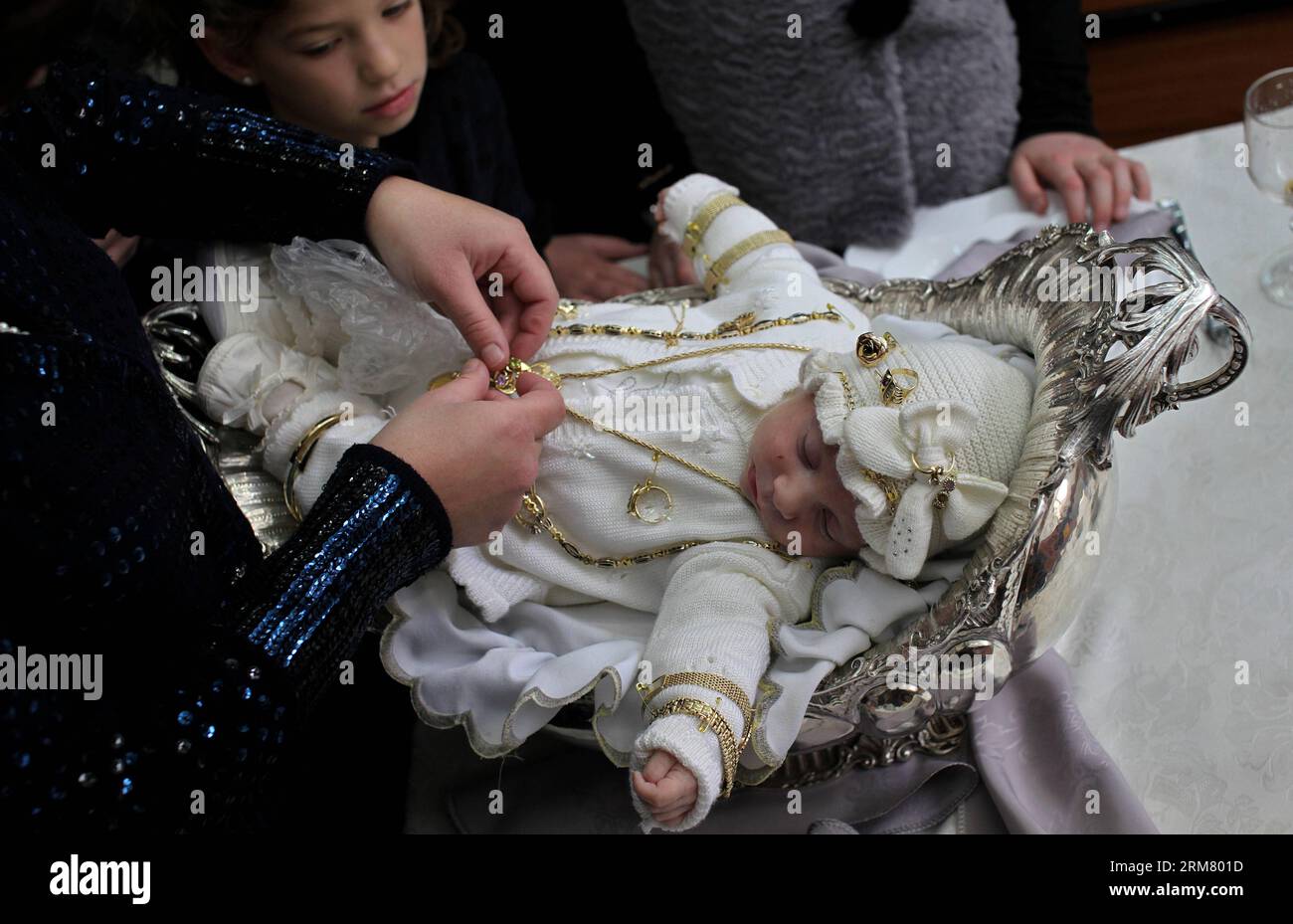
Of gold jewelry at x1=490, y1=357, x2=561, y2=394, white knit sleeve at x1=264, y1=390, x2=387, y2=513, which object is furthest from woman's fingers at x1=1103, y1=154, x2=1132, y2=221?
white knit sleeve at x1=264, y1=390, x2=387, y2=513

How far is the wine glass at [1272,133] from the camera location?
1.42 m

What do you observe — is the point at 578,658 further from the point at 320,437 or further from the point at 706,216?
the point at 706,216

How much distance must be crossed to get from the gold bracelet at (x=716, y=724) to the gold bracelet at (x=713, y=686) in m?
0.02

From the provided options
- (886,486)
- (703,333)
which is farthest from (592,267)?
(886,486)

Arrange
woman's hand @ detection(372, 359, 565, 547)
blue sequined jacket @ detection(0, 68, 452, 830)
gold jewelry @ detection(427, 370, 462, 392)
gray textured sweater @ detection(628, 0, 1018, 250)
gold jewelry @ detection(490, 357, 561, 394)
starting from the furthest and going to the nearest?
gray textured sweater @ detection(628, 0, 1018, 250)
gold jewelry @ detection(427, 370, 462, 392)
gold jewelry @ detection(490, 357, 561, 394)
woman's hand @ detection(372, 359, 565, 547)
blue sequined jacket @ detection(0, 68, 452, 830)

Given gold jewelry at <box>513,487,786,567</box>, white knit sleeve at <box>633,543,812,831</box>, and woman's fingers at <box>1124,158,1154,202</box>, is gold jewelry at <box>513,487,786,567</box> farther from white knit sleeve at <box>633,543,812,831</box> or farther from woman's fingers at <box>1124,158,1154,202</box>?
woman's fingers at <box>1124,158,1154,202</box>

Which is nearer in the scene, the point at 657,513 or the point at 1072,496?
the point at 1072,496

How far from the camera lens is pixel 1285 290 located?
1.58 m

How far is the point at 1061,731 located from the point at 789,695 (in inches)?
14.3

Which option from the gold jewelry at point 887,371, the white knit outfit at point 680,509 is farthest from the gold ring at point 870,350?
the white knit outfit at point 680,509

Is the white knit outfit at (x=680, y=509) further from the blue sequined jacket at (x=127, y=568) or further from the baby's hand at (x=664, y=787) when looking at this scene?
the blue sequined jacket at (x=127, y=568)

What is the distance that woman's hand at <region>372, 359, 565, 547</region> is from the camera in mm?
960
